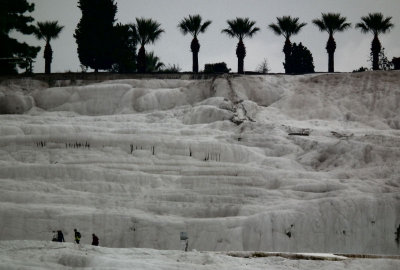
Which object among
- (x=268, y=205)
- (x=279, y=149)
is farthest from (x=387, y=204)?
(x=279, y=149)

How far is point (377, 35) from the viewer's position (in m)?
35.6

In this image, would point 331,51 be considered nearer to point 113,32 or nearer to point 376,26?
point 376,26

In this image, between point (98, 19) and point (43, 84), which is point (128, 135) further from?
point (98, 19)

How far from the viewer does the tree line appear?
3425 cm

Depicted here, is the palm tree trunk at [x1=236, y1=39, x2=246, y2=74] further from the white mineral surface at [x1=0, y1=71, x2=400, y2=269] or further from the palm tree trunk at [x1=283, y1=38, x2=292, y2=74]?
the white mineral surface at [x1=0, y1=71, x2=400, y2=269]

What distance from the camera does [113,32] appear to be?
37531 millimetres

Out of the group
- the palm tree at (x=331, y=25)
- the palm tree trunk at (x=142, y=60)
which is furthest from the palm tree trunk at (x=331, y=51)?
the palm tree trunk at (x=142, y=60)

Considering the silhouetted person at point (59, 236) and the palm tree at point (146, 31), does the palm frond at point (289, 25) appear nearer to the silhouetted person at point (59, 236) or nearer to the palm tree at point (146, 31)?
the palm tree at point (146, 31)

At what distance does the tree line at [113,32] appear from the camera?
34.2 metres

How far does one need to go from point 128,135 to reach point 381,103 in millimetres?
11452

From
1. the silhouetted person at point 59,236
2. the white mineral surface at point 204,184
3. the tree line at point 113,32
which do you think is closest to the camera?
the silhouetted person at point 59,236

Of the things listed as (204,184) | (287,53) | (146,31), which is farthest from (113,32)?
(204,184)

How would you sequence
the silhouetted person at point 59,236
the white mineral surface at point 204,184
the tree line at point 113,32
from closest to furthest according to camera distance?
the silhouetted person at point 59,236 → the white mineral surface at point 204,184 → the tree line at point 113,32

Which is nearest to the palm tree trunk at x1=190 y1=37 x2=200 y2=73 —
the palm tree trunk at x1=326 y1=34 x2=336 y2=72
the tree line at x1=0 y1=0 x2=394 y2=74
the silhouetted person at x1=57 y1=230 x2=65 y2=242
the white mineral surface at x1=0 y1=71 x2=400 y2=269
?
the tree line at x1=0 y1=0 x2=394 y2=74
